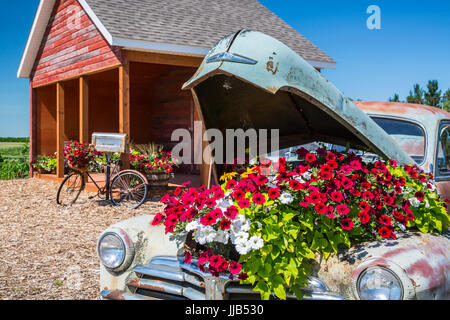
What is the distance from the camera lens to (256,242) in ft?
6.32

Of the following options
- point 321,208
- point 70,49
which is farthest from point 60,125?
point 321,208

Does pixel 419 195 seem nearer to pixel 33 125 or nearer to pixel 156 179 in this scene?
pixel 156 179

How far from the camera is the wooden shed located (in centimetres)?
902

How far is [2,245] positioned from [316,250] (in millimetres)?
4950

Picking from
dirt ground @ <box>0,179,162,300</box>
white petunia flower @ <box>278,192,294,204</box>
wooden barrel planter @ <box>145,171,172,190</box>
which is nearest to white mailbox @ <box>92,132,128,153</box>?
wooden barrel planter @ <box>145,171,172,190</box>

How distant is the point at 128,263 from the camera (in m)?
2.30

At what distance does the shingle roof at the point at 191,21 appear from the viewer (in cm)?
913

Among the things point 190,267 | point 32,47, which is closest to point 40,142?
point 32,47

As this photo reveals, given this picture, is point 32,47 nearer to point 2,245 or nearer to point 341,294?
point 2,245

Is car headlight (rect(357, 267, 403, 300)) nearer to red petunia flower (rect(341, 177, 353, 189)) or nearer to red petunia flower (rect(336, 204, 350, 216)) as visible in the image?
red petunia flower (rect(336, 204, 350, 216))

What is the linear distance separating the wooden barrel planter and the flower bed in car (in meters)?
6.48

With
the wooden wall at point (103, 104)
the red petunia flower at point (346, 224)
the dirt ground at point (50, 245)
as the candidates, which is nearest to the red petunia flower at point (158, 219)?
the red petunia flower at point (346, 224)

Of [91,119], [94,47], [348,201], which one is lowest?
[348,201]

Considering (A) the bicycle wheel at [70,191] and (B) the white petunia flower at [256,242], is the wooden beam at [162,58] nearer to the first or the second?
(A) the bicycle wheel at [70,191]
